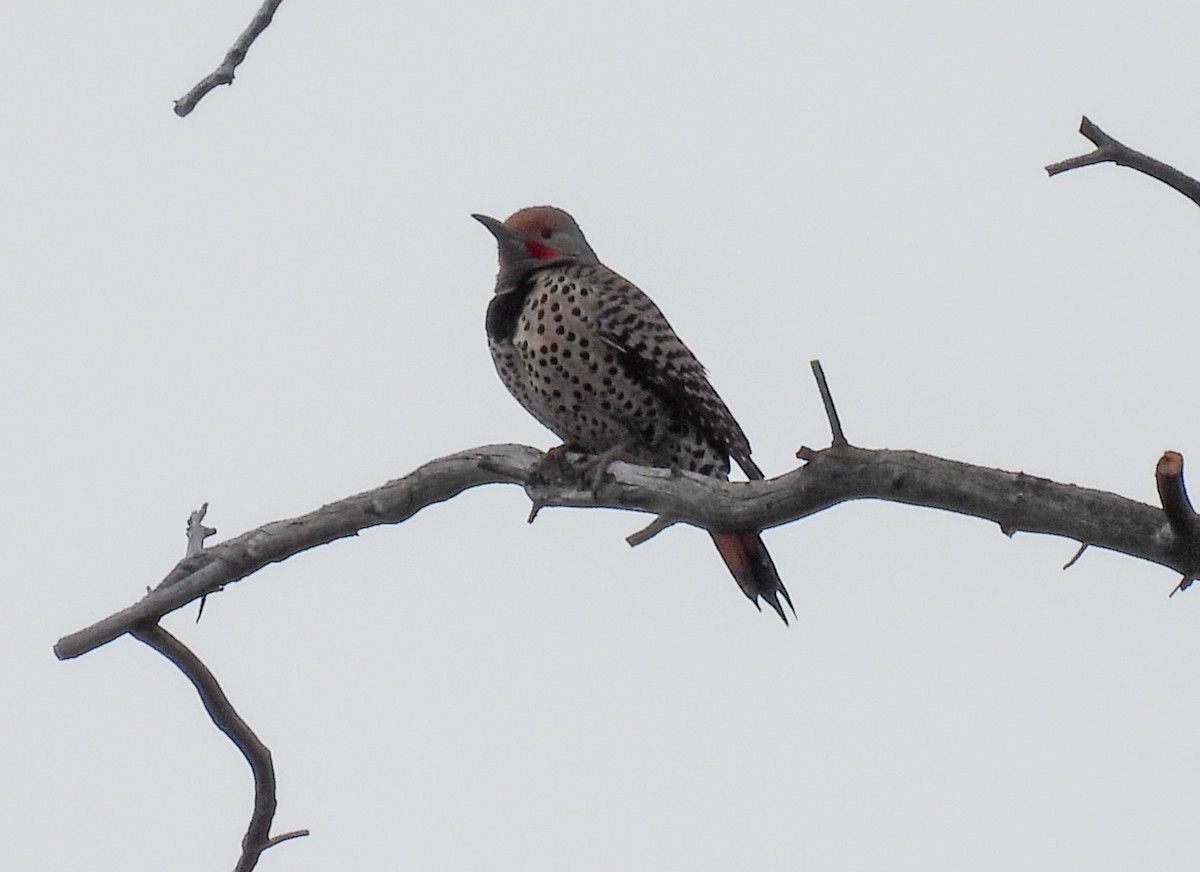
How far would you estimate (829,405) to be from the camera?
3.47m

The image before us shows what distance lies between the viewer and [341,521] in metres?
4.77

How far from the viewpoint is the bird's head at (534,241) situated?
6387mm

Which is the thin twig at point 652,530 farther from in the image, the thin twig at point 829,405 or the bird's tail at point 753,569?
the bird's tail at point 753,569

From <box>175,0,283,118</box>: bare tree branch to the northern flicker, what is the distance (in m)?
2.31

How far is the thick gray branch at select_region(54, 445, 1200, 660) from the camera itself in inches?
139

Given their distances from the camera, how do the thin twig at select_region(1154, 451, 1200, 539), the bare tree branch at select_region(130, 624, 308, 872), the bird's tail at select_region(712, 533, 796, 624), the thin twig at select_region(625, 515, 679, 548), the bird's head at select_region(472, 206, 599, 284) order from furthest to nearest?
the bird's head at select_region(472, 206, 599, 284), the bird's tail at select_region(712, 533, 796, 624), the bare tree branch at select_region(130, 624, 308, 872), the thin twig at select_region(625, 515, 679, 548), the thin twig at select_region(1154, 451, 1200, 539)

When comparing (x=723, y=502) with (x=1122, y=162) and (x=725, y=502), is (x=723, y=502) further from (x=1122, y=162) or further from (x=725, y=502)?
(x=1122, y=162)

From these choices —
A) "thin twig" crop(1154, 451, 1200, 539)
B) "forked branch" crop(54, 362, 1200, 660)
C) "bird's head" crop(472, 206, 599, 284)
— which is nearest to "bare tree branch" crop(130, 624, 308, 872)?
"forked branch" crop(54, 362, 1200, 660)

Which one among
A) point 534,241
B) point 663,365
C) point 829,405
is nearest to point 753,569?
point 663,365

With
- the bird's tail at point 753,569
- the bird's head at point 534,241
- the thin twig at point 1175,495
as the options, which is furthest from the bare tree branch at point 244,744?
the thin twig at point 1175,495

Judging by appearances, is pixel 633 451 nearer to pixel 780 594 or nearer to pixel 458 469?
pixel 780 594

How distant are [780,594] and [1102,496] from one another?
8.35ft

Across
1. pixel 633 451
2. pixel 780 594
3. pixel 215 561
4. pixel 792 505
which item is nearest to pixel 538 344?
pixel 633 451

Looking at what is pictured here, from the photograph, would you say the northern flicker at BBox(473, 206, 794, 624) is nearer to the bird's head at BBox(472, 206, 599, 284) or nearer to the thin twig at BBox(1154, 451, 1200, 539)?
the bird's head at BBox(472, 206, 599, 284)
